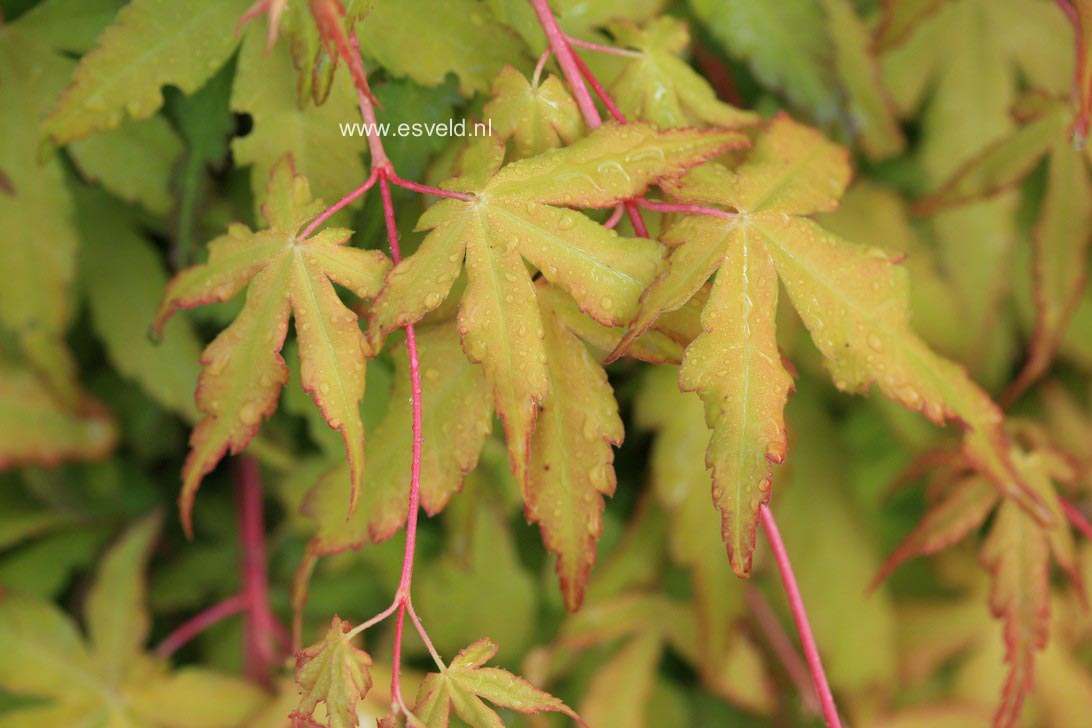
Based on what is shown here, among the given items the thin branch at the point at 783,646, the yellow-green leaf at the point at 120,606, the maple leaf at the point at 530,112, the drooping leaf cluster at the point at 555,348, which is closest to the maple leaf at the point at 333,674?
the drooping leaf cluster at the point at 555,348

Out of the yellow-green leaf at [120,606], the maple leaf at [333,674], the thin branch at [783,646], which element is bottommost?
the thin branch at [783,646]

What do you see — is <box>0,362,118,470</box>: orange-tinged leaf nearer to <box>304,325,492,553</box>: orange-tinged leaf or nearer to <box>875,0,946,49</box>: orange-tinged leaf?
<box>304,325,492,553</box>: orange-tinged leaf

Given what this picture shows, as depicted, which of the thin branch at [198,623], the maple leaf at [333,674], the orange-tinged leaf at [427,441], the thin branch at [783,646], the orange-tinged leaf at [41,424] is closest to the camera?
the maple leaf at [333,674]

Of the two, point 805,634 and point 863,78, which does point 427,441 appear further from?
point 863,78

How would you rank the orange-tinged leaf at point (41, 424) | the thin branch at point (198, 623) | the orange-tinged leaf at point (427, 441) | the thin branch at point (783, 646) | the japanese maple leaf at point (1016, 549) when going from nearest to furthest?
the orange-tinged leaf at point (427, 441), the japanese maple leaf at point (1016, 549), the orange-tinged leaf at point (41, 424), the thin branch at point (198, 623), the thin branch at point (783, 646)

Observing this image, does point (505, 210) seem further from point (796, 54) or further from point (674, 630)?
point (674, 630)

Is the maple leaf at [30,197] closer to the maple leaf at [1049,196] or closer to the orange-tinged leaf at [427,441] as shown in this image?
the orange-tinged leaf at [427,441]

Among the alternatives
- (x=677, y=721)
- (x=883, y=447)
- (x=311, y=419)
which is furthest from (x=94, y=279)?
(x=883, y=447)
